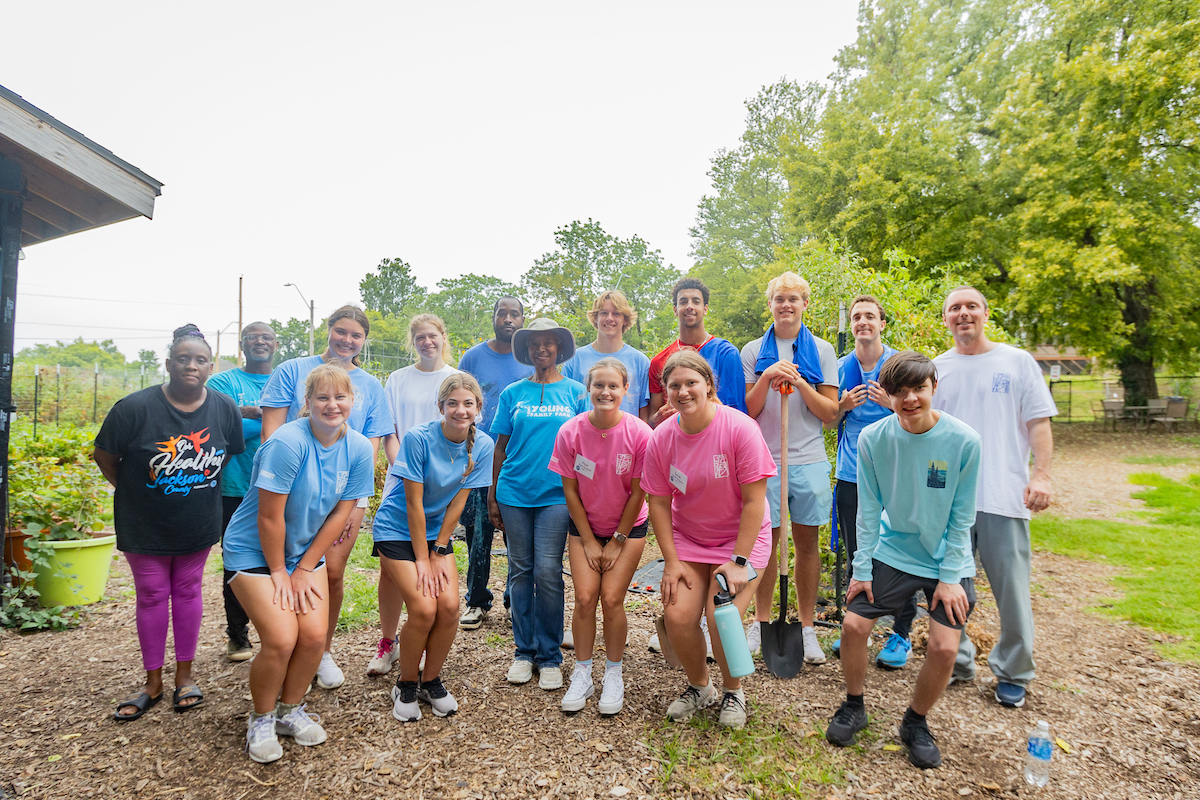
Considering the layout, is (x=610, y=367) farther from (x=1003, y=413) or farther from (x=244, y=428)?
(x=244, y=428)

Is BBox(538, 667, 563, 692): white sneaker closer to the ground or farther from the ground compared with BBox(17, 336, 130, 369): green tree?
closer to the ground

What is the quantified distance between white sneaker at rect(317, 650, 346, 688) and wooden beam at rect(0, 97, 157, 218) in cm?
295

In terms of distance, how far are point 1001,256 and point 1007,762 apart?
58.1 ft

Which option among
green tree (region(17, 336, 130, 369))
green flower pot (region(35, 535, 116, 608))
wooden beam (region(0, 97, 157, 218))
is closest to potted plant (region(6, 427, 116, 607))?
green flower pot (region(35, 535, 116, 608))

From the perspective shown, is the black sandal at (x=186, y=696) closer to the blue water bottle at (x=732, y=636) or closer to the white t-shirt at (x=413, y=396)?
the white t-shirt at (x=413, y=396)

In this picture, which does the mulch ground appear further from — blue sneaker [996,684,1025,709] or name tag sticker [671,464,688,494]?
name tag sticker [671,464,688,494]

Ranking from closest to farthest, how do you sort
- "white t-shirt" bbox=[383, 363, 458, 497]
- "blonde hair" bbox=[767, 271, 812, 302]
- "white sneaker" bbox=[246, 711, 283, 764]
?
"white sneaker" bbox=[246, 711, 283, 764], "blonde hair" bbox=[767, 271, 812, 302], "white t-shirt" bbox=[383, 363, 458, 497]


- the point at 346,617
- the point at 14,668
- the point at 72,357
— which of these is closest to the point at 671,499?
the point at 346,617

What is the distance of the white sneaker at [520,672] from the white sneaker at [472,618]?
2.81 ft

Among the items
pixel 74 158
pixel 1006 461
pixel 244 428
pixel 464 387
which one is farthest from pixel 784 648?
pixel 74 158

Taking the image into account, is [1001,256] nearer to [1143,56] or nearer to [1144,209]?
[1144,209]

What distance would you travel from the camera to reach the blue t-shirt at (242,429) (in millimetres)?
3635

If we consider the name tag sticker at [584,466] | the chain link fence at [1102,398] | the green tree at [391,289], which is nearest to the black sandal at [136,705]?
the name tag sticker at [584,466]

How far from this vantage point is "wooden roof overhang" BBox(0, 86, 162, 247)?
336cm
